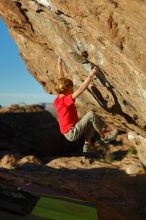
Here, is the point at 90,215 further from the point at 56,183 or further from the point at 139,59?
the point at 56,183

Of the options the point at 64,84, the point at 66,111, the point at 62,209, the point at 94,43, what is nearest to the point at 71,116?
the point at 66,111

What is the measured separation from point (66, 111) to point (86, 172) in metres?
9.76

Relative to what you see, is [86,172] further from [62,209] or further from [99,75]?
[62,209]

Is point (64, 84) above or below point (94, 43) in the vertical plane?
below

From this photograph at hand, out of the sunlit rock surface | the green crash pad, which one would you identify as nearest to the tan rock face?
the sunlit rock surface

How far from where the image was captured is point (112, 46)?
804cm

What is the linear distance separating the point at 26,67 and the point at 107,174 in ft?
19.6

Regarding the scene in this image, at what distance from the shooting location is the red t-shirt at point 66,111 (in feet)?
30.8

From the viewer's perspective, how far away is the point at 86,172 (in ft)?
62.1

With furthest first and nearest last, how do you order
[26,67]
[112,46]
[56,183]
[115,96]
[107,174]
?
Result: [107,174] < [56,183] < [26,67] < [115,96] < [112,46]

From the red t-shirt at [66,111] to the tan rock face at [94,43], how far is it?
→ 3.13 ft

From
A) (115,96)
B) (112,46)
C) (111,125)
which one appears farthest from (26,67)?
(112,46)

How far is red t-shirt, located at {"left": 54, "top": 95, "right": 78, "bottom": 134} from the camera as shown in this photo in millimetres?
9375

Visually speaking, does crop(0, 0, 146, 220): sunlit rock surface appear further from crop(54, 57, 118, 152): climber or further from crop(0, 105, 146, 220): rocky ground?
crop(54, 57, 118, 152): climber
